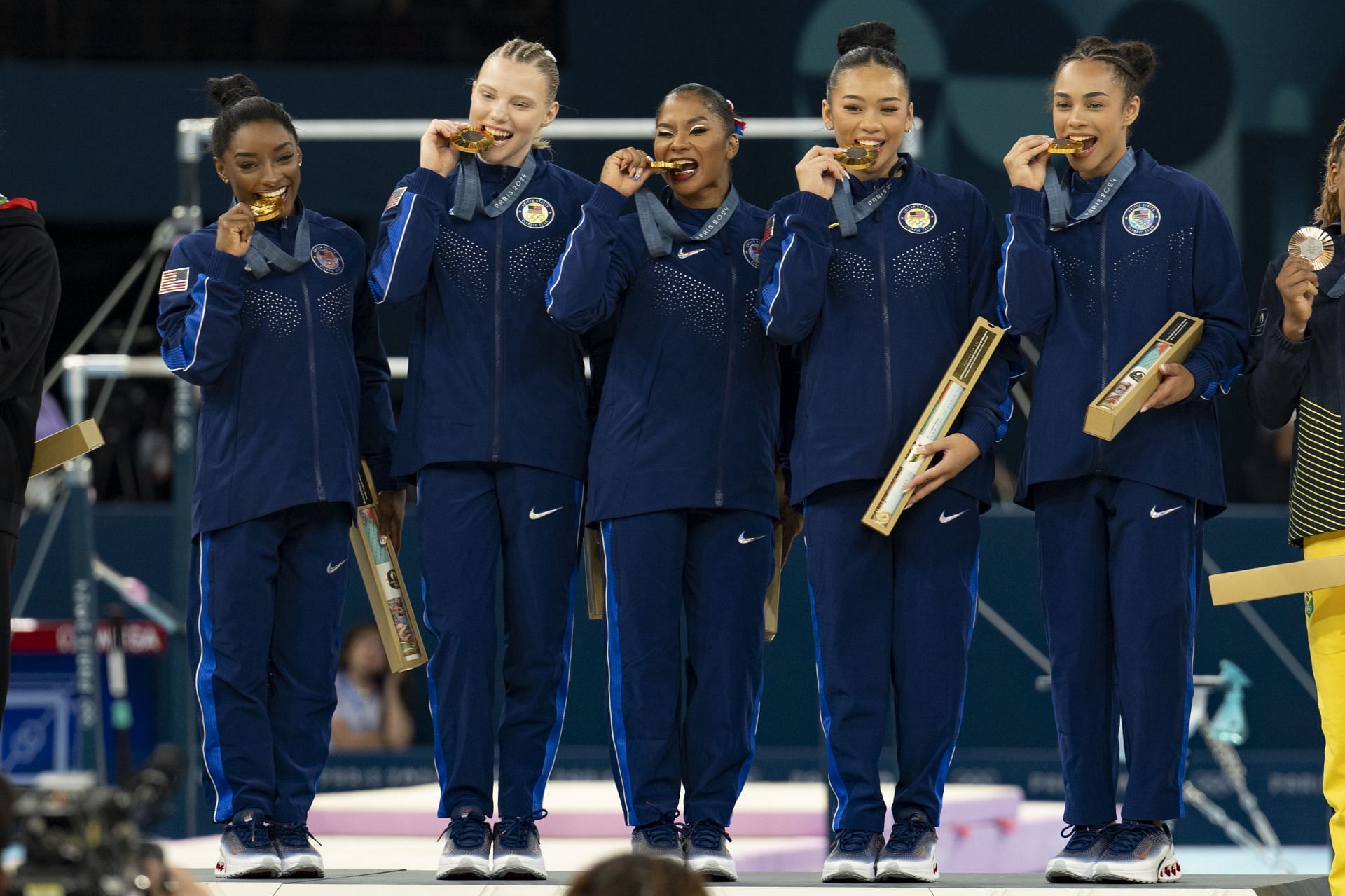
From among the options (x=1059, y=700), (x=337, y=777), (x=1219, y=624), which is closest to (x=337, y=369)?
(x=1059, y=700)

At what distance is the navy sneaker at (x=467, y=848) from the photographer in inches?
144

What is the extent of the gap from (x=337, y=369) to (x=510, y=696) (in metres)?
0.83

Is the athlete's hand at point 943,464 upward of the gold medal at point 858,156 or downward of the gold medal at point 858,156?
downward

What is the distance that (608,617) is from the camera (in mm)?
3848

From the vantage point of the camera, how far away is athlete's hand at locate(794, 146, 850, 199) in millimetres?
3760

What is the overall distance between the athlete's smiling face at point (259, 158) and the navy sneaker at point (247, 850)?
1.37 metres

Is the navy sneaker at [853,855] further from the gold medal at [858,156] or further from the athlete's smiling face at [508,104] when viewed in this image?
the athlete's smiling face at [508,104]

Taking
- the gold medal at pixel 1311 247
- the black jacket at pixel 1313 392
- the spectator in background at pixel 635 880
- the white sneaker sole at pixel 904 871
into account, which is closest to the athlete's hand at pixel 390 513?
the white sneaker sole at pixel 904 871

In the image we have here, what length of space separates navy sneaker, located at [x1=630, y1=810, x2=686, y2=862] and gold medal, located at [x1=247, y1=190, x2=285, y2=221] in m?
1.60

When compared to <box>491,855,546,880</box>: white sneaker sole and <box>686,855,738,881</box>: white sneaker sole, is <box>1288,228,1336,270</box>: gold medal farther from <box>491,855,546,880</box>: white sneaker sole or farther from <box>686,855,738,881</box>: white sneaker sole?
<box>491,855,546,880</box>: white sneaker sole

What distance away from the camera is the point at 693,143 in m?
3.87

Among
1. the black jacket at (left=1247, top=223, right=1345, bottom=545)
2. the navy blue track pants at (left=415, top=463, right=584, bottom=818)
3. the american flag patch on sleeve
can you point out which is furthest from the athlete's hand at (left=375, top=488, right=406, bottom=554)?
the black jacket at (left=1247, top=223, right=1345, bottom=545)

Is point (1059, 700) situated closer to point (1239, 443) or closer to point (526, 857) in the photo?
point (526, 857)

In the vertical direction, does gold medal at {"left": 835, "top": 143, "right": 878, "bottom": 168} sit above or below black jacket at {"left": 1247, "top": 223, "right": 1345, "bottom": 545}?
above
